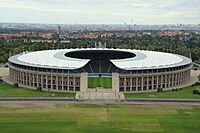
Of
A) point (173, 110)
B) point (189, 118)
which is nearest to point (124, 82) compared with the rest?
point (173, 110)

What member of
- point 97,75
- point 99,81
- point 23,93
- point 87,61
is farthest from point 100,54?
point 23,93

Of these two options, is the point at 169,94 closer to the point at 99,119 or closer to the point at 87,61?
→ the point at 87,61

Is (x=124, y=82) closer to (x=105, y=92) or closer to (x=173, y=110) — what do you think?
(x=105, y=92)

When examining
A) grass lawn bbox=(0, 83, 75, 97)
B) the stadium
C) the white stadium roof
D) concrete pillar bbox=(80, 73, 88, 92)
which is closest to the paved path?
concrete pillar bbox=(80, 73, 88, 92)

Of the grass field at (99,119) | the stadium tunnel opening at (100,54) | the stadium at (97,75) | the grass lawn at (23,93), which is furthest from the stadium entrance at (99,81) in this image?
the stadium tunnel opening at (100,54)

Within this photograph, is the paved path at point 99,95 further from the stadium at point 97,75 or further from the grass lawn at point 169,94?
the grass lawn at point 169,94

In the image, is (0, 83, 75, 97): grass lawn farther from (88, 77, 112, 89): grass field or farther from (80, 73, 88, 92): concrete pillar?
(88, 77, 112, 89): grass field
